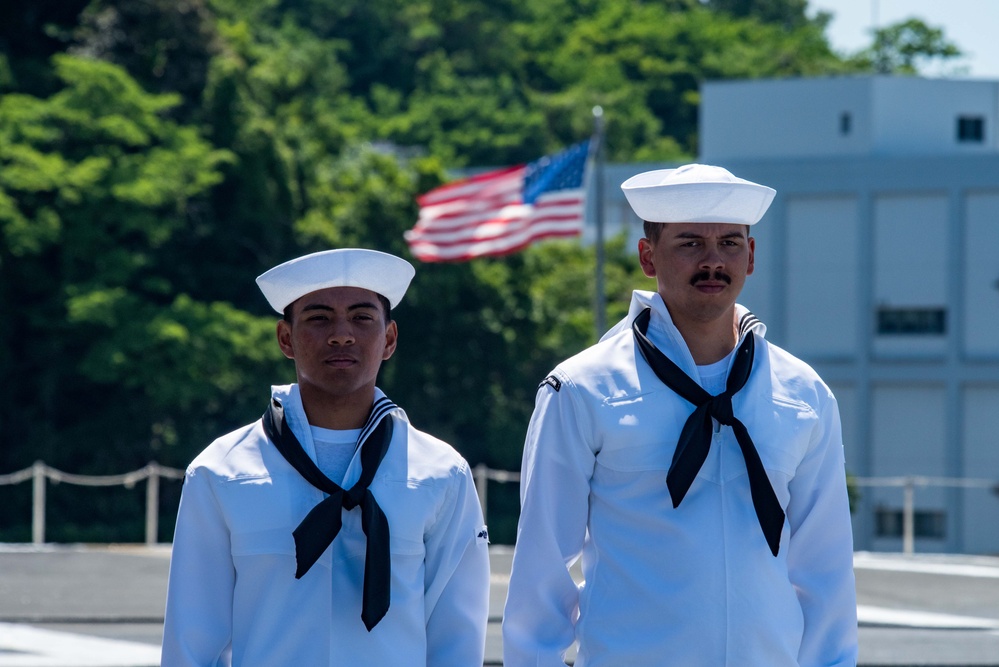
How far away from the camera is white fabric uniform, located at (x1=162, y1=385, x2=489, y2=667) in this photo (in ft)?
12.8

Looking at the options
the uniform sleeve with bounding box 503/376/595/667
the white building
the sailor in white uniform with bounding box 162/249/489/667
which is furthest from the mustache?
the white building

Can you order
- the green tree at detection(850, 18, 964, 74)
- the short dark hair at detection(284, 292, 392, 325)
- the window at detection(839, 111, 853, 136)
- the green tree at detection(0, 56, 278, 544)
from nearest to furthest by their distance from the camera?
the short dark hair at detection(284, 292, 392, 325), the green tree at detection(0, 56, 278, 544), the window at detection(839, 111, 853, 136), the green tree at detection(850, 18, 964, 74)

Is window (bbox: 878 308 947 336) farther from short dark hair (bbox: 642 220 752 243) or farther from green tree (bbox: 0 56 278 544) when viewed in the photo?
short dark hair (bbox: 642 220 752 243)

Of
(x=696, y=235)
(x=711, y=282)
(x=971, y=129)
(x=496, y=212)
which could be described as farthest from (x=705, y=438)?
(x=971, y=129)

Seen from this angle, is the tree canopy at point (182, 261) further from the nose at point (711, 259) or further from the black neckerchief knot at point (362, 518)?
Answer: the nose at point (711, 259)

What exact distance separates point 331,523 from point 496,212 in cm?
1899

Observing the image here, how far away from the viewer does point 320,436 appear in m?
4.04

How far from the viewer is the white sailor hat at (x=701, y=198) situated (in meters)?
4.06

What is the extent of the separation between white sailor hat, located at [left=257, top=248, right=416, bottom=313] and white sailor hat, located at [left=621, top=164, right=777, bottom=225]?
25.4 inches

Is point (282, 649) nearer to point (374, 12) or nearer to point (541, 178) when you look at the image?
point (541, 178)

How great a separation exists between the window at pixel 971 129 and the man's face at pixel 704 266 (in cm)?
4686

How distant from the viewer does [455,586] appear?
4.05m

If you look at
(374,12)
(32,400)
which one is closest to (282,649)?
(32,400)

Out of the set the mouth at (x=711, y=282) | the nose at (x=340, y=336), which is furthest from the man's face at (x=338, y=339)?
the mouth at (x=711, y=282)
